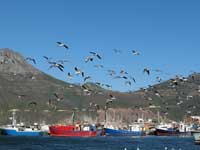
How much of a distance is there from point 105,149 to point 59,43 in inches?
3027

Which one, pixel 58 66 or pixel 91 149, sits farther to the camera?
pixel 91 149

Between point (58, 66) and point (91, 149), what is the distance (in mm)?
74952

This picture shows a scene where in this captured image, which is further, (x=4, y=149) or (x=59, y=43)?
(x=4, y=149)

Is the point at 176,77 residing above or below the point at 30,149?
above

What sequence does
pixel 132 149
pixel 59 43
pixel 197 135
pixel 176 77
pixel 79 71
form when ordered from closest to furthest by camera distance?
pixel 59 43, pixel 79 71, pixel 176 77, pixel 132 149, pixel 197 135

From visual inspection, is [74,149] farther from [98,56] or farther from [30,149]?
[98,56]

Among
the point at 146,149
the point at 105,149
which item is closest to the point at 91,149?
the point at 105,149

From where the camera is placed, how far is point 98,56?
182 ft

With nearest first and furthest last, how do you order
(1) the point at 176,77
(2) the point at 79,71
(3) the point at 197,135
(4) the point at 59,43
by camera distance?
(4) the point at 59,43, (2) the point at 79,71, (1) the point at 176,77, (3) the point at 197,135

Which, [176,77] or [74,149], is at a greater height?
[176,77]

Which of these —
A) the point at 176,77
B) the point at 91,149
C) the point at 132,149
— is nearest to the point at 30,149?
the point at 91,149

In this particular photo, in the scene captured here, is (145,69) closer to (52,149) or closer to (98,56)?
(98,56)

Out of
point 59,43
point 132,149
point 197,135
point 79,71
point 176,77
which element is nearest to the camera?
point 59,43

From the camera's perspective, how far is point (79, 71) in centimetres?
6181
